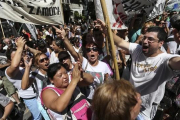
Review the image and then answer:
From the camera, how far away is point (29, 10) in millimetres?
2984

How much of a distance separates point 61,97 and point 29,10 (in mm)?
1872

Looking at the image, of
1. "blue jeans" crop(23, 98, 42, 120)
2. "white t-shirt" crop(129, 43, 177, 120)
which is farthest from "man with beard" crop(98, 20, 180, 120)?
"blue jeans" crop(23, 98, 42, 120)

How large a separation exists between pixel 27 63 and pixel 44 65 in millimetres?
370

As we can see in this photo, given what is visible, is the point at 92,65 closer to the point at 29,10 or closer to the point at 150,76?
the point at 150,76

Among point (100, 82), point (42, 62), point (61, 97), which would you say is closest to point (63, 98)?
point (61, 97)

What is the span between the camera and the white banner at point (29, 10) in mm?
2975

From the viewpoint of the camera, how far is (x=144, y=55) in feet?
8.13

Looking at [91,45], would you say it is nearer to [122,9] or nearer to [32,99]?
[122,9]

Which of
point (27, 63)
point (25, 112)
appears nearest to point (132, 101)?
point (27, 63)

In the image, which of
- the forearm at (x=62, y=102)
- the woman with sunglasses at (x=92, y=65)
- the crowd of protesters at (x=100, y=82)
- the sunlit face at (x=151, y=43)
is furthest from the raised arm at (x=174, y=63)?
the forearm at (x=62, y=102)

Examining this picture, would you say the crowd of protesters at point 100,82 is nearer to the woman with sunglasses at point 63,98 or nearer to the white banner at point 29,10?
the woman with sunglasses at point 63,98

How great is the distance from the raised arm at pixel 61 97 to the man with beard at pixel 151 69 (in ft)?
3.34

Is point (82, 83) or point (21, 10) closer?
point (82, 83)

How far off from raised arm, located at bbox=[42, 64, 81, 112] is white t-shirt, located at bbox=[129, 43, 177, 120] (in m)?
1.01
